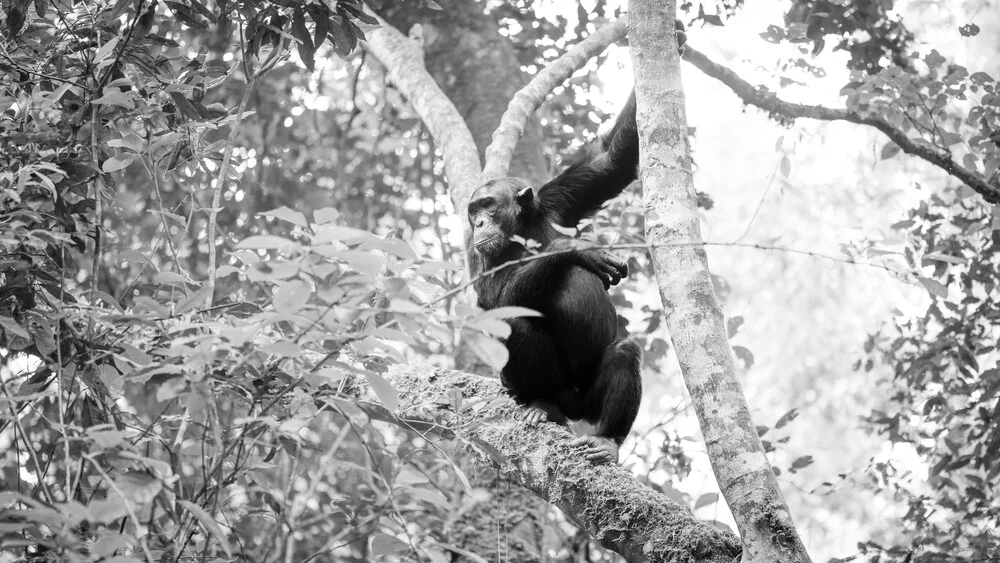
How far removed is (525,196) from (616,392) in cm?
143

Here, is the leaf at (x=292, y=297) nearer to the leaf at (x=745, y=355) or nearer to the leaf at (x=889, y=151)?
the leaf at (x=745, y=355)

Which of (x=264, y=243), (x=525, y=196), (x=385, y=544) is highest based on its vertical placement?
(x=525, y=196)

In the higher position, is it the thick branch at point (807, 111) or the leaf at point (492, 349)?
the thick branch at point (807, 111)

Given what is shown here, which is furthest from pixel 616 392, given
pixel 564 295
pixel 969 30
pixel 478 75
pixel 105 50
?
pixel 478 75

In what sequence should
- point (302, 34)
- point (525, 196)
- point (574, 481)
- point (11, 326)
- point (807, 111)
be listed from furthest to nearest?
1. point (807, 111)
2. point (525, 196)
3. point (302, 34)
4. point (574, 481)
5. point (11, 326)

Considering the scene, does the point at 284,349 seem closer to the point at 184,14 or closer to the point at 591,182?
the point at 184,14

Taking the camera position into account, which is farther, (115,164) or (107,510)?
(115,164)

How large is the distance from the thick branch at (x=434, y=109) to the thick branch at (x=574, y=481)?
1529mm

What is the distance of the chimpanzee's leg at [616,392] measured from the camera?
14.9 feet

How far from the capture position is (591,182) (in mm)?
5438

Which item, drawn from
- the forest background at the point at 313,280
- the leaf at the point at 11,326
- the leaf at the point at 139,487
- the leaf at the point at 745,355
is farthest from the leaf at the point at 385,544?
the leaf at the point at 745,355

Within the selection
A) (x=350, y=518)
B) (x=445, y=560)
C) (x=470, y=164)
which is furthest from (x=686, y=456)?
(x=445, y=560)

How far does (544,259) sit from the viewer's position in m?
4.83

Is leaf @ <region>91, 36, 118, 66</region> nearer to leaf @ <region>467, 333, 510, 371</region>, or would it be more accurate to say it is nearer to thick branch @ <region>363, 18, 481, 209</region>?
leaf @ <region>467, 333, 510, 371</region>
